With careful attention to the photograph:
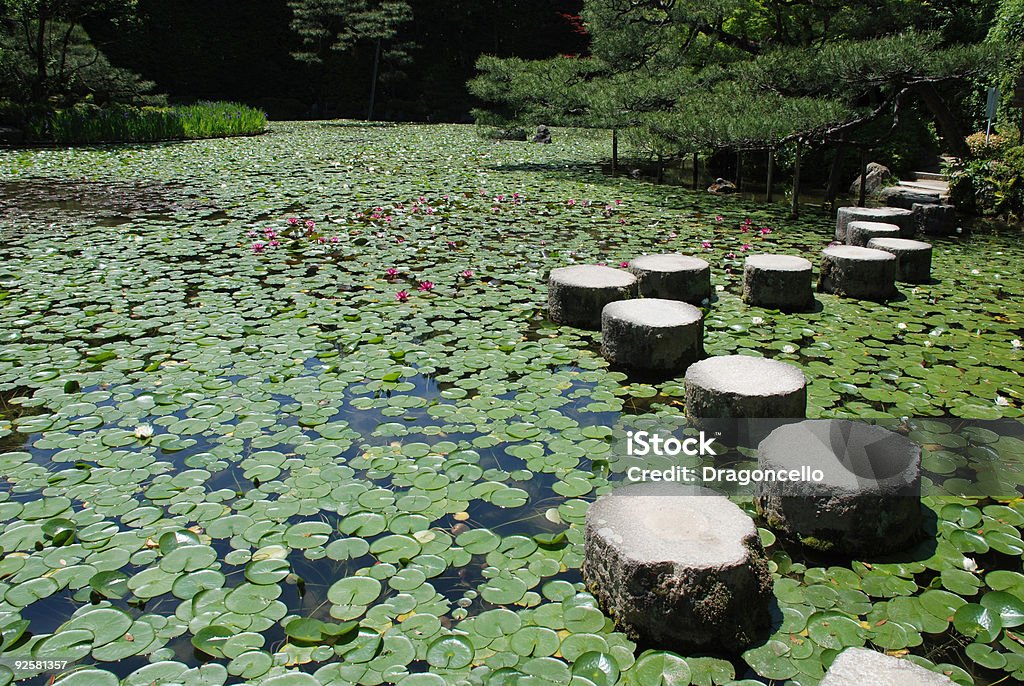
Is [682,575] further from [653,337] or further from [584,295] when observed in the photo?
[584,295]

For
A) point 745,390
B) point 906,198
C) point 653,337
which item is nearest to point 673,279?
point 653,337

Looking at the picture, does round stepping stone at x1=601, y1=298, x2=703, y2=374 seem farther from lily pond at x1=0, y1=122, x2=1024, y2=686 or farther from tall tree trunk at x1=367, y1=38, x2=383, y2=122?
tall tree trunk at x1=367, y1=38, x2=383, y2=122

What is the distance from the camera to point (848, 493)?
1.91 meters

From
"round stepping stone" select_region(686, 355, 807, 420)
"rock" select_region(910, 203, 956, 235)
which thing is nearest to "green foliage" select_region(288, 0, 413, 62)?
"rock" select_region(910, 203, 956, 235)

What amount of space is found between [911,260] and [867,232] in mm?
456

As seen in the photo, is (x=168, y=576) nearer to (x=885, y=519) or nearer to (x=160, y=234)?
(x=885, y=519)

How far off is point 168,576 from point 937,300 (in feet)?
14.3

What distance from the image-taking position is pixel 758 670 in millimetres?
1575

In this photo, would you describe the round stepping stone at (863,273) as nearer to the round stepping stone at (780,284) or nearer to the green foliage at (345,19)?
the round stepping stone at (780,284)

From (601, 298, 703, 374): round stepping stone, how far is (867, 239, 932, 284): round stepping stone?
2137mm

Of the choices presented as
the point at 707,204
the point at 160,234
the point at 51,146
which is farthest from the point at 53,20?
the point at 707,204

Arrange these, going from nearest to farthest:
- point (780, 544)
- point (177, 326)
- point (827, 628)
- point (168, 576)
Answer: point (827, 628), point (168, 576), point (780, 544), point (177, 326)

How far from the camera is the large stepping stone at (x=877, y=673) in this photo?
129cm

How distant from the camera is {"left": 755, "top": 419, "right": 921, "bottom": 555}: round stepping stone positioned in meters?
Answer: 1.91
